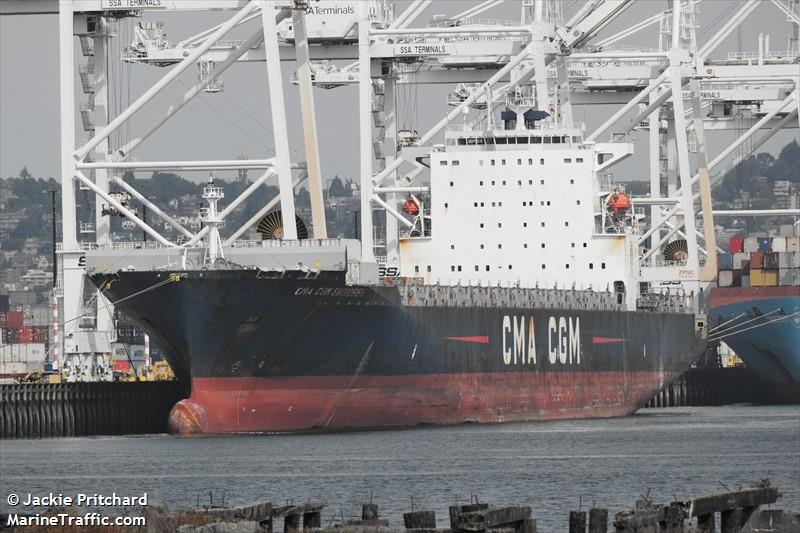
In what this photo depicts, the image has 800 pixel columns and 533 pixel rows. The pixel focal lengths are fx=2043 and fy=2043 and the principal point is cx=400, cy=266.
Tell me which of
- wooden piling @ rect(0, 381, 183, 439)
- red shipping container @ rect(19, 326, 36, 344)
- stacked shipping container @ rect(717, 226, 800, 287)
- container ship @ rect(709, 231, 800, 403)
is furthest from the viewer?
red shipping container @ rect(19, 326, 36, 344)

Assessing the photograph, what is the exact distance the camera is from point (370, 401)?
145 ft

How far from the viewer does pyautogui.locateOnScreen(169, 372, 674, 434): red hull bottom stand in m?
42.5

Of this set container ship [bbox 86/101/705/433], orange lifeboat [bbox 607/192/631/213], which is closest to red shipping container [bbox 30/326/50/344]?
container ship [bbox 86/101/705/433]

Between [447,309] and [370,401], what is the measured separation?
382 cm

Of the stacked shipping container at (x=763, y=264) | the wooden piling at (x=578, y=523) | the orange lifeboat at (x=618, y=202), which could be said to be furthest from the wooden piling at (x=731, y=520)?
the stacked shipping container at (x=763, y=264)

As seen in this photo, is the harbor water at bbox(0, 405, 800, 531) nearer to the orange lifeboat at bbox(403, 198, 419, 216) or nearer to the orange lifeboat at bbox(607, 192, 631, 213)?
the orange lifeboat at bbox(607, 192, 631, 213)

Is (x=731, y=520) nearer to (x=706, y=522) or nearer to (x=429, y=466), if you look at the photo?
(x=706, y=522)

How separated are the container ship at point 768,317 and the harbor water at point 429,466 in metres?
15.7

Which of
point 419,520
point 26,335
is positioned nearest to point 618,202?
point 419,520

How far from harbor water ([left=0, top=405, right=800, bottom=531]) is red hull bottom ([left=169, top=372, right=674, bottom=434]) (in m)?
0.62

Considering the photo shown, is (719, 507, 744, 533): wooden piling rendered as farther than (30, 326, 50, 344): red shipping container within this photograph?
No

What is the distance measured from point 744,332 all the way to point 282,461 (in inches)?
1210

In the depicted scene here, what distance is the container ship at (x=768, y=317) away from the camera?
6244 centimetres

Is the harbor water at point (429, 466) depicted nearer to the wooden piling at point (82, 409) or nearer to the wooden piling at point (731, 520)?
the wooden piling at point (82, 409)
